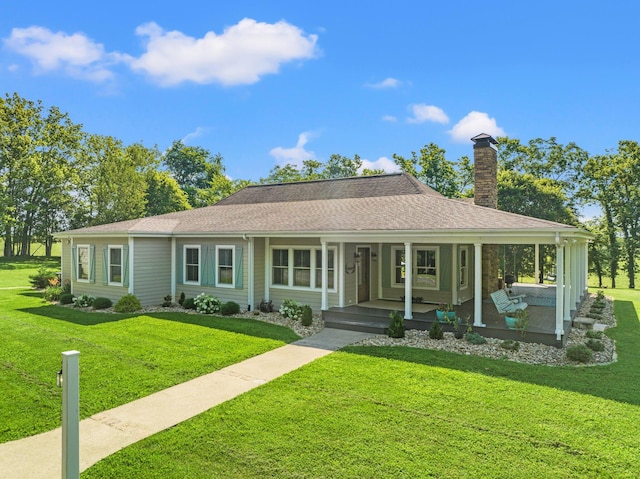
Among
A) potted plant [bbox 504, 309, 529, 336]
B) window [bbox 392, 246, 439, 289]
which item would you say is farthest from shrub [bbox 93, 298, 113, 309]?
potted plant [bbox 504, 309, 529, 336]

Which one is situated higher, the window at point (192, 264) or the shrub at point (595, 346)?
the window at point (192, 264)

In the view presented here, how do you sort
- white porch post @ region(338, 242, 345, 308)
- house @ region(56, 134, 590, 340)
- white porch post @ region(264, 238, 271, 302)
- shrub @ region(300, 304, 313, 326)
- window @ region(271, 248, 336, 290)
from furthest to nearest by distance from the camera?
white porch post @ region(264, 238, 271, 302) < window @ region(271, 248, 336, 290) < white porch post @ region(338, 242, 345, 308) < house @ region(56, 134, 590, 340) < shrub @ region(300, 304, 313, 326)

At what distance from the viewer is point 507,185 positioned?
27859mm

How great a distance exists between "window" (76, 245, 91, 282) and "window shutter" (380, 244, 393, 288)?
11.3 m

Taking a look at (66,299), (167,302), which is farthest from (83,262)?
(167,302)

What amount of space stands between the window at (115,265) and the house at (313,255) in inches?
1.5

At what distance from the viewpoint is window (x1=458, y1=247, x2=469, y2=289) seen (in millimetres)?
14058

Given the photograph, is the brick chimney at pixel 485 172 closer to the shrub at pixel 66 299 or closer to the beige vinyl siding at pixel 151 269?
the beige vinyl siding at pixel 151 269

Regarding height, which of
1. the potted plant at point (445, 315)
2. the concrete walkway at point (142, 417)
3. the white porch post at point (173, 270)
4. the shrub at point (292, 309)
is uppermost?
the white porch post at point (173, 270)

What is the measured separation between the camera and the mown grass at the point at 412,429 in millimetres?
4320

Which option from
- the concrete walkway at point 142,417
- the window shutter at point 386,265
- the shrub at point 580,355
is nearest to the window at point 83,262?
the concrete walkway at point 142,417

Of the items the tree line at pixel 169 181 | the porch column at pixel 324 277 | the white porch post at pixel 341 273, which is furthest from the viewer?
the tree line at pixel 169 181

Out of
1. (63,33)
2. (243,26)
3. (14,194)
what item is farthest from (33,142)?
(243,26)

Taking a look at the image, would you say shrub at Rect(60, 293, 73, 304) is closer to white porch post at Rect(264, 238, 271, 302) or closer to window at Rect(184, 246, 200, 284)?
window at Rect(184, 246, 200, 284)
